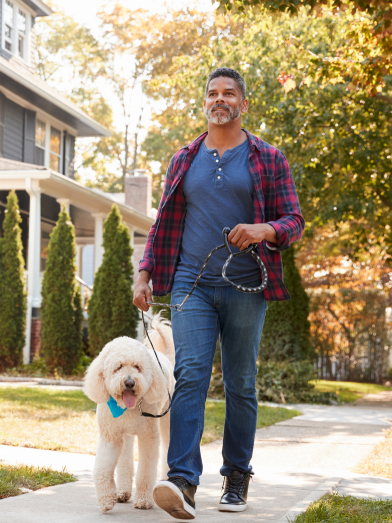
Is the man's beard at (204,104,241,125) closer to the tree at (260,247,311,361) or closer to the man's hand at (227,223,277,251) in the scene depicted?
the man's hand at (227,223,277,251)

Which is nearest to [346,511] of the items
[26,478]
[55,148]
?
[26,478]

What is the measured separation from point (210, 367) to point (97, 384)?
0.62m

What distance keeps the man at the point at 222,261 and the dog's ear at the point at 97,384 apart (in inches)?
15.6

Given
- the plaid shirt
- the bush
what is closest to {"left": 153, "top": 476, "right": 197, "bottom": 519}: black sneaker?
the plaid shirt

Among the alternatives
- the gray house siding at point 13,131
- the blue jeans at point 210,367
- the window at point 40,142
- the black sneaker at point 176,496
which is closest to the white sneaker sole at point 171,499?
the black sneaker at point 176,496

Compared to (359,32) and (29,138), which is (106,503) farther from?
(29,138)

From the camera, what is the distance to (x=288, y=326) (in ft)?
38.2

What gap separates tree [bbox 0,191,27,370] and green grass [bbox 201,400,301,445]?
4.93m

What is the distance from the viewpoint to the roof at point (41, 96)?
17.0m

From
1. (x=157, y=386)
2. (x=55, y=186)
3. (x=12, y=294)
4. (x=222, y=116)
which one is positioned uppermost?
(x=55, y=186)

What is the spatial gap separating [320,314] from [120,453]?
1532 centimetres

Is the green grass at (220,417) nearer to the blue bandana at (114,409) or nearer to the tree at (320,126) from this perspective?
the blue bandana at (114,409)

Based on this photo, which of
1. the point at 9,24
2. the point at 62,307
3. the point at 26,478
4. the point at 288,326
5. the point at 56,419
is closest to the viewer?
the point at 26,478

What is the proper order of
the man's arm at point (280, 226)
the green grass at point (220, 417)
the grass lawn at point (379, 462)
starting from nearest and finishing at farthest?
1. the man's arm at point (280, 226)
2. the grass lawn at point (379, 462)
3. the green grass at point (220, 417)
